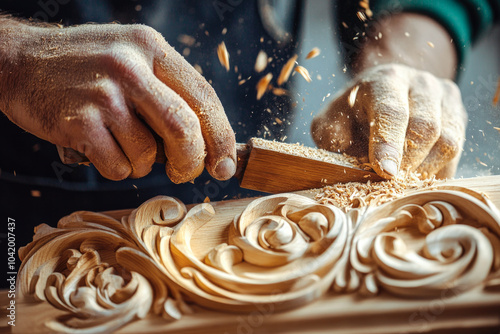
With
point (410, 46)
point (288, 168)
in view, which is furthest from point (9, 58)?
point (410, 46)

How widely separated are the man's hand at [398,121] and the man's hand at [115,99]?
49cm

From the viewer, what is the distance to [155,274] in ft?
2.86

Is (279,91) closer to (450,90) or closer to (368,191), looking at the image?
(450,90)

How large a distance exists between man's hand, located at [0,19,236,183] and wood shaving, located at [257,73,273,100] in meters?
0.65

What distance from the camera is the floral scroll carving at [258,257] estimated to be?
76cm

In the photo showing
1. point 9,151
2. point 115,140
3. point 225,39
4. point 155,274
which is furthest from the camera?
point 225,39

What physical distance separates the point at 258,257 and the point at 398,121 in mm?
694

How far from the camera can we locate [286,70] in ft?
5.21

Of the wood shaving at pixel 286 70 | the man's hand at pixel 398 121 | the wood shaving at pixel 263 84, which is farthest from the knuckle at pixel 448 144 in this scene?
the wood shaving at pixel 263 84

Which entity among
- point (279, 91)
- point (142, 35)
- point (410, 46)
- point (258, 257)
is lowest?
point (258, 257)

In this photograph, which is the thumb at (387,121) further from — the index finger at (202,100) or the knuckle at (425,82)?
the index finger at (202,100)

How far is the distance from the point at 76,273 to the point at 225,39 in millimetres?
1219

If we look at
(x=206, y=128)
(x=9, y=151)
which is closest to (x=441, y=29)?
(x=206, y=128)

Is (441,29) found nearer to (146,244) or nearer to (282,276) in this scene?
(282,276)
